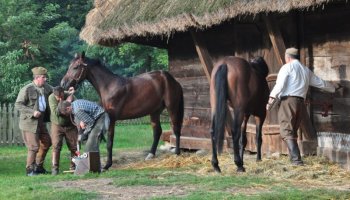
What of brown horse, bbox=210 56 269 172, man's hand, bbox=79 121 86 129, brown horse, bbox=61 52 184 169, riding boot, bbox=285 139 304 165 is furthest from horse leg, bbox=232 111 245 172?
brown horse, bbox=61 52 184 169

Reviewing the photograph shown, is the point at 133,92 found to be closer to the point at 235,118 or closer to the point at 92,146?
the point at 92,146

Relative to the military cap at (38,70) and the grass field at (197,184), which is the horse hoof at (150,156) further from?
the military cap at (38,70)

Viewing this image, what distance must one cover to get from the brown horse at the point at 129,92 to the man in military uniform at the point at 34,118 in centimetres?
72

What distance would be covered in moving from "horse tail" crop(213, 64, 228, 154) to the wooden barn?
50.3 inches

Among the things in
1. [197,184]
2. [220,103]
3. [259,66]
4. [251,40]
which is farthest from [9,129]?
[197,184]

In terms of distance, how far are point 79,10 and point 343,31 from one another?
101ft

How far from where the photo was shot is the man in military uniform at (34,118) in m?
10.7

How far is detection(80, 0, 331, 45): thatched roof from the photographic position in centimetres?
1008

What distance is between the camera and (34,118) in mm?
10781

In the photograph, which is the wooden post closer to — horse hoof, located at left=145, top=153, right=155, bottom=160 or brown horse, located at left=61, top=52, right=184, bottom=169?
brown horse, located at left=61, top=52, right=184, bottom=169

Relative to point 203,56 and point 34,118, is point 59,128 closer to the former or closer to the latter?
point 34,118

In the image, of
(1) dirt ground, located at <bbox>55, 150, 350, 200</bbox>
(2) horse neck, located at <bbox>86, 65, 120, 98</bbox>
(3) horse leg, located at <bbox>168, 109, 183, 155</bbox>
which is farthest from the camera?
(3) horse leg, located at <bbox>168, 109, 183, 155</bbox>

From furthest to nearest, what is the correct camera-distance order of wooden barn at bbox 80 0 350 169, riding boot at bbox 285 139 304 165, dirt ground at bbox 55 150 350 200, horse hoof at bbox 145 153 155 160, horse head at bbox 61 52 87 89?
1. horse hoof at bbox 145 153 155 160
2. horse head at bbox 61 52 87 89
3. wooden barn at bbox 80 0 350 169
4. riding boot at bbox 285 139 304 165
5. dirt ground at bbox 55 150 350 200

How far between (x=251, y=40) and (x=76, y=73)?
11.0 feet
